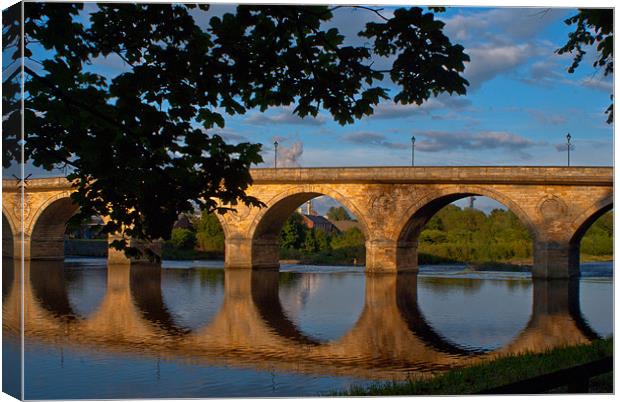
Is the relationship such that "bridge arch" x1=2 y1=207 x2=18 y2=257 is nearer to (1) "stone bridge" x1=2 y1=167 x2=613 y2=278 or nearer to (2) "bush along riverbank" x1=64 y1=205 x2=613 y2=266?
(1) "stone bridge" x1=2 y1=167 x2=613 y2=278

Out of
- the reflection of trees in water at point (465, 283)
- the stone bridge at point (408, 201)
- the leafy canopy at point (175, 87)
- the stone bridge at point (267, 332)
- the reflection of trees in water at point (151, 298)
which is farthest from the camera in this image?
the stone bridge at point (408, 201)

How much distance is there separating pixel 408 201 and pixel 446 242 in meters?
20.0

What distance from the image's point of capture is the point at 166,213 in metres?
6.82

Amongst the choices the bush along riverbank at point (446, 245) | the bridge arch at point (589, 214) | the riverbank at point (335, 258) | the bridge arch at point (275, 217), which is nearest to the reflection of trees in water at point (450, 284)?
the bridge arch at point (275, 217)

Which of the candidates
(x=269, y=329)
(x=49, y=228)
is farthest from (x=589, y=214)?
(x=49, y=228)

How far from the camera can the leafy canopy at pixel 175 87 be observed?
6.69 m

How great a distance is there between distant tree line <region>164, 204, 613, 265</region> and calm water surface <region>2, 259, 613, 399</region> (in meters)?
13.4

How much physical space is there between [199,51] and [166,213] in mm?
1573

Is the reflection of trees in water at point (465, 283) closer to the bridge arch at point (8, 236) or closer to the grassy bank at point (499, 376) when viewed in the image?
the grassy bank at point (499, 376)

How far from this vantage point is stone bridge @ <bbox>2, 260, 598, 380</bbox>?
12414mm

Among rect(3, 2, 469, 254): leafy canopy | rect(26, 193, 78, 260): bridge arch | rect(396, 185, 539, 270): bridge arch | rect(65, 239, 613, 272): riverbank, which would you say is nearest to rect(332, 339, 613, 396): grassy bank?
rect(3, 2, 469, 254): leafy canopy

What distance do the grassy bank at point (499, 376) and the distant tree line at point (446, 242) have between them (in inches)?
1130

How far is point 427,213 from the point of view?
33.4 meters

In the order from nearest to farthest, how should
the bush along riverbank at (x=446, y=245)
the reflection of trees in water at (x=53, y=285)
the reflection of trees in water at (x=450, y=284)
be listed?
1. the reflection of trees in water at (x=53, y=285)
2. the reflection of trees in water at (x=450, y=284)
3. the bush along riverbank at (x=446, y=245)
